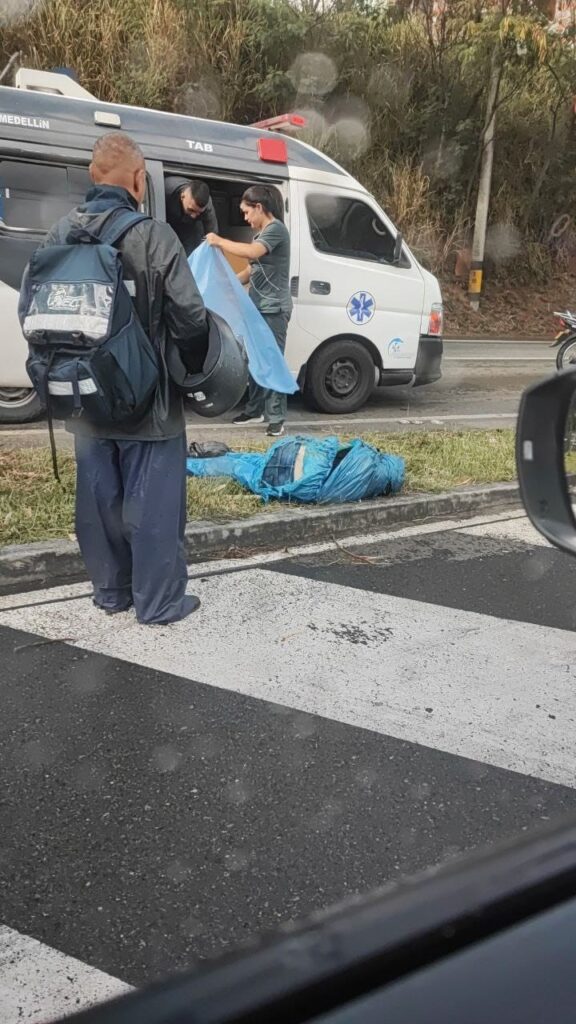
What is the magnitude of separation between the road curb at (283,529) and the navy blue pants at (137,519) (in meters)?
0.52

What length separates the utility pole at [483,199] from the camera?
64.7 ft

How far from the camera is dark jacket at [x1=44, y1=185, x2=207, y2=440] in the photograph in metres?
3.51

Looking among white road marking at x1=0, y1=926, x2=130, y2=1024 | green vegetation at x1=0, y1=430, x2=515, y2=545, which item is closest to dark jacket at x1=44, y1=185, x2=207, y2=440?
green vegetation at x1=0, y1=430, x2=515, y2=545

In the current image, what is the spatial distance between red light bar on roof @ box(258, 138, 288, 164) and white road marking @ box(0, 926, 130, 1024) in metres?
7.11

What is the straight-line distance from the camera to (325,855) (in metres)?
2.46

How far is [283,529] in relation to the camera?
5.08m

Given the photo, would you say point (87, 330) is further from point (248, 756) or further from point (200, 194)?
point (200, 194)

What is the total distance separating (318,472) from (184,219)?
3519 mm

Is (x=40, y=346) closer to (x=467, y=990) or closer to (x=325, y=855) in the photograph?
(x=325, y=855)

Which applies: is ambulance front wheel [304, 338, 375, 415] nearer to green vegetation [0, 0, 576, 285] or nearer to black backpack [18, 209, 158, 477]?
black backpack [18, 209, 158, 477]

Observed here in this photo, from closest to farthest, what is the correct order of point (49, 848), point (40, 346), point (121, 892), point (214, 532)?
1. point (121, 892)
2. point (49, 848)
3. point (40, 346)
4. point (214, 532)

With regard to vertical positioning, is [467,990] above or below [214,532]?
above

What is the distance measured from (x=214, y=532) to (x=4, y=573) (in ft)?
3.56

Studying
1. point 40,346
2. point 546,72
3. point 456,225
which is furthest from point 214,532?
point 546,72
